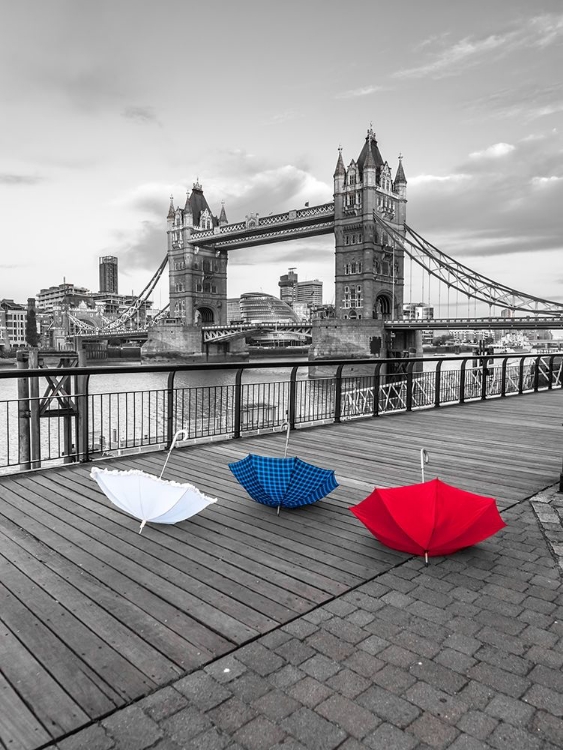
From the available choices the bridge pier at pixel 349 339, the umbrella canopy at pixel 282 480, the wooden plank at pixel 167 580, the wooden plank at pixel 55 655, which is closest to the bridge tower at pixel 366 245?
the bridge pier at pixel 349 339

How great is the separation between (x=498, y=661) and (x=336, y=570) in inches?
48.3

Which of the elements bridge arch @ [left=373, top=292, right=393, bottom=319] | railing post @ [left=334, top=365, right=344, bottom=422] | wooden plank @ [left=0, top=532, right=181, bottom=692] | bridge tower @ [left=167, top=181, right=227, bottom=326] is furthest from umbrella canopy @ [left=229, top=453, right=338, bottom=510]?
bridge tower @ [left=167, top=181, right=227, bottom=326]

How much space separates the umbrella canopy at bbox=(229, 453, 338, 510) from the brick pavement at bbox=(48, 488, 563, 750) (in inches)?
54.0

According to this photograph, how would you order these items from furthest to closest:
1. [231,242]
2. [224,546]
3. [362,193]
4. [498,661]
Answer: [231,242] → [362,193] → [224,546] → [498,661]

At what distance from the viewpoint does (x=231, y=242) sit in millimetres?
100625

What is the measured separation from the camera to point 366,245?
253ft

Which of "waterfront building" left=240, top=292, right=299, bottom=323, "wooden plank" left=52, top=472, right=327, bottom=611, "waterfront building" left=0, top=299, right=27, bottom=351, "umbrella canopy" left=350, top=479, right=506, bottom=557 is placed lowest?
"wooden plank" left=52, top=472, right=327, bottom=611

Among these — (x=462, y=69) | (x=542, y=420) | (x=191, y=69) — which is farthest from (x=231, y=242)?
(x=542, y=420)

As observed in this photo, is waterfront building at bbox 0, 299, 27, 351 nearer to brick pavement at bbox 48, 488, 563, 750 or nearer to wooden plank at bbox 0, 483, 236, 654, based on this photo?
wooden plank at bbox 0, 483, 236, 654

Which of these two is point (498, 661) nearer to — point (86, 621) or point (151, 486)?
point (86, 621)

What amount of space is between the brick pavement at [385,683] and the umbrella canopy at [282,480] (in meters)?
1.37

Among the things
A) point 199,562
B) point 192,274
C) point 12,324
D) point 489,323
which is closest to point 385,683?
point 199,562

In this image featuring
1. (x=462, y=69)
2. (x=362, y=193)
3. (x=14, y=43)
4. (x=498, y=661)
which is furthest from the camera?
(x=362, y=193)

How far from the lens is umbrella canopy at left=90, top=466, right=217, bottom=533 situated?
156 inches
